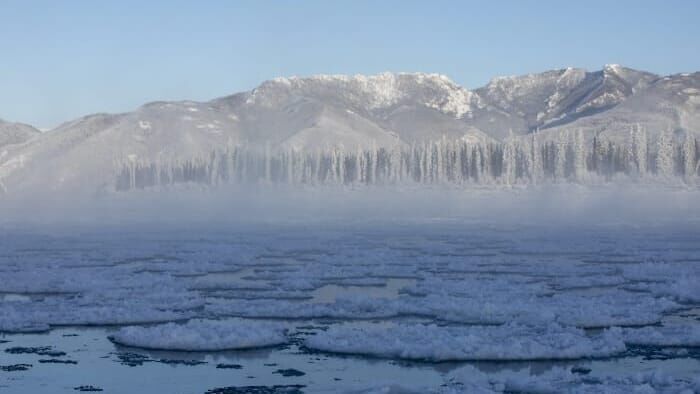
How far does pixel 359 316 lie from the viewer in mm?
32281

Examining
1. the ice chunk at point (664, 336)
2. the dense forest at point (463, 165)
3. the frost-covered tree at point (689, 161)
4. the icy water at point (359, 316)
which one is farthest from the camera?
the dense forest at point (463, 165)

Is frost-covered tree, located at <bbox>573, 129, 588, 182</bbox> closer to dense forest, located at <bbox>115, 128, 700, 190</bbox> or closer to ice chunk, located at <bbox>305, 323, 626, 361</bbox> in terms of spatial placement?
dense forest, located at <bbox>115, 128, 700, 190</bbox>

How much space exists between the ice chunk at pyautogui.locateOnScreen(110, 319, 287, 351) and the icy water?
30 centimetres

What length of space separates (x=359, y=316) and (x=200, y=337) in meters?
6.75

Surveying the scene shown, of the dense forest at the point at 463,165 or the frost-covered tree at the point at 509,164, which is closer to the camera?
the dense forest at the point at 463,165

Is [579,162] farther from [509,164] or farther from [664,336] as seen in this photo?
[664,336]

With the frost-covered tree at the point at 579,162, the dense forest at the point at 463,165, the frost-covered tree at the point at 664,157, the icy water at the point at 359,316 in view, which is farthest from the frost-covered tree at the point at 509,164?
the icy water at the point at 359,316

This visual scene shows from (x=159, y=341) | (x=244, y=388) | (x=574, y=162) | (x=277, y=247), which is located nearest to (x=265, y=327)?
(x=159, y=341)

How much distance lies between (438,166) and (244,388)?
445 feet

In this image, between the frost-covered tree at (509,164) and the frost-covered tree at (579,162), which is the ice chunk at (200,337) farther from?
the frost-covered tree at (509,164)

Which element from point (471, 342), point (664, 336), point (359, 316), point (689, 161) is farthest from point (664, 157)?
point (471, 342)

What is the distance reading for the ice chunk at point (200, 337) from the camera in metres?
27.2

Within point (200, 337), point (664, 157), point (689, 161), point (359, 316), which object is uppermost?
point (664, 157)

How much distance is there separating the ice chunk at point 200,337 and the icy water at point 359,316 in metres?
0.30
